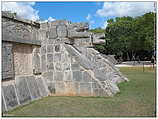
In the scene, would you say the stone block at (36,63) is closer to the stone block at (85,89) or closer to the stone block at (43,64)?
the stone block at (43,64)

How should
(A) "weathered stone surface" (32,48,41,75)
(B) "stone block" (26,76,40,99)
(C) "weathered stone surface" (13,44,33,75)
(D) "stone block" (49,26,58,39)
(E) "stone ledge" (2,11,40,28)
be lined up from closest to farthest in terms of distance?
1. (E) "stone ledge" (2,11,40,28)
2. (C) "weathered stone surface" (13,44,33,75)
3. (B) "stone block" (26,76,40,99)
4. (A) "weathered stone surface" (32,48,41,75)
5. (D) "stone block" (49,26,58,39)

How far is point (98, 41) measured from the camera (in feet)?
40.3

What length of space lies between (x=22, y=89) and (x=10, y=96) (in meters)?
0.63

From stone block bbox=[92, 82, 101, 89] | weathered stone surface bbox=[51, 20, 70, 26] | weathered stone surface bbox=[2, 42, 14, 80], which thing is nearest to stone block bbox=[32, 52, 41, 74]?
weathered stone surface bbox=[2, 42, 14, 80]

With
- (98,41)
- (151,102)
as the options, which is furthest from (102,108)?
→ (98,41)

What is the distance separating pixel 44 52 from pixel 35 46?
34 cm

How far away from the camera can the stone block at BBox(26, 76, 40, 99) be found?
6425mm

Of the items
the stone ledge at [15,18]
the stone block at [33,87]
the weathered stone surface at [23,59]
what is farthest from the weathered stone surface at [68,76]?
the stone ledge at [15,18]

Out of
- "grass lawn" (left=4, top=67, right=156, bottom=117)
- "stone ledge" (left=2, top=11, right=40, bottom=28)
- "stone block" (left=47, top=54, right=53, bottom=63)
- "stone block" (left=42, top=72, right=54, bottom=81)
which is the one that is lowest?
"grass lawn" (left=4, top=67, right=156, bottom=117)

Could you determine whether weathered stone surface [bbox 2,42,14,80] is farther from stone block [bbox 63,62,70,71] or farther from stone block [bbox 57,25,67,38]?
stone block [bbox 57,25,67,38]

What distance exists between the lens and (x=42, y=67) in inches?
290

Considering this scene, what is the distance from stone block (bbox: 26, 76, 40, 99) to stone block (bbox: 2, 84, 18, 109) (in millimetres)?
820

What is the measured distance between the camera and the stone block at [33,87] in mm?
6425

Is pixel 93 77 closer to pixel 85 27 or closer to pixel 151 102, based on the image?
pixel 151 102
